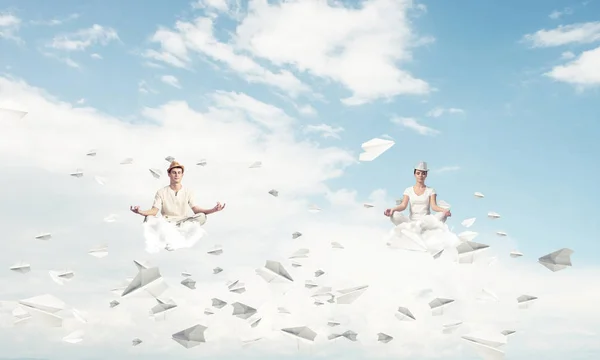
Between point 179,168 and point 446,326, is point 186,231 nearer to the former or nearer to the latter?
point 179,168

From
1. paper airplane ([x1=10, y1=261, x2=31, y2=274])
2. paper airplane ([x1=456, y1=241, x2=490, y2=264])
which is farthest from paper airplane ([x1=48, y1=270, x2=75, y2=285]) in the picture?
paper airplane ([x1=456, y1=241, x2=490, y2=264])

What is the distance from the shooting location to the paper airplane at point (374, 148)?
38.6 ft

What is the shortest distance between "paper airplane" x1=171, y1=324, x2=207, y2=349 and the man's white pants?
7.66ft

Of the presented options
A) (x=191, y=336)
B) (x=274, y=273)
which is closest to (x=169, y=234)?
(x=274, y=273)

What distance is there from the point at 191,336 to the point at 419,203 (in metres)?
5.46

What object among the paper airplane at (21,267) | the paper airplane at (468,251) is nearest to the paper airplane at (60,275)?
the paper airplane at (21,267)

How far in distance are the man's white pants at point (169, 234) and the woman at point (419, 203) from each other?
3.75 metres

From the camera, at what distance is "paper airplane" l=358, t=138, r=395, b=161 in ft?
38.6

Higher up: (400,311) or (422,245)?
(422,245)

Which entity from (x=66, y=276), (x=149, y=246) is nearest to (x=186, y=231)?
(x=149, y=246)

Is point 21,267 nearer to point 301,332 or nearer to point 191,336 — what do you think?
point 191,336

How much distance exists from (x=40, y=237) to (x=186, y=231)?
2616 millimetres

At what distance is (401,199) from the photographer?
529 inches

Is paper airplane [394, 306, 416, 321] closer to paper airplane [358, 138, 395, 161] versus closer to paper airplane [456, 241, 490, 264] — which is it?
paper airplane [456, 241, 490, 264]
